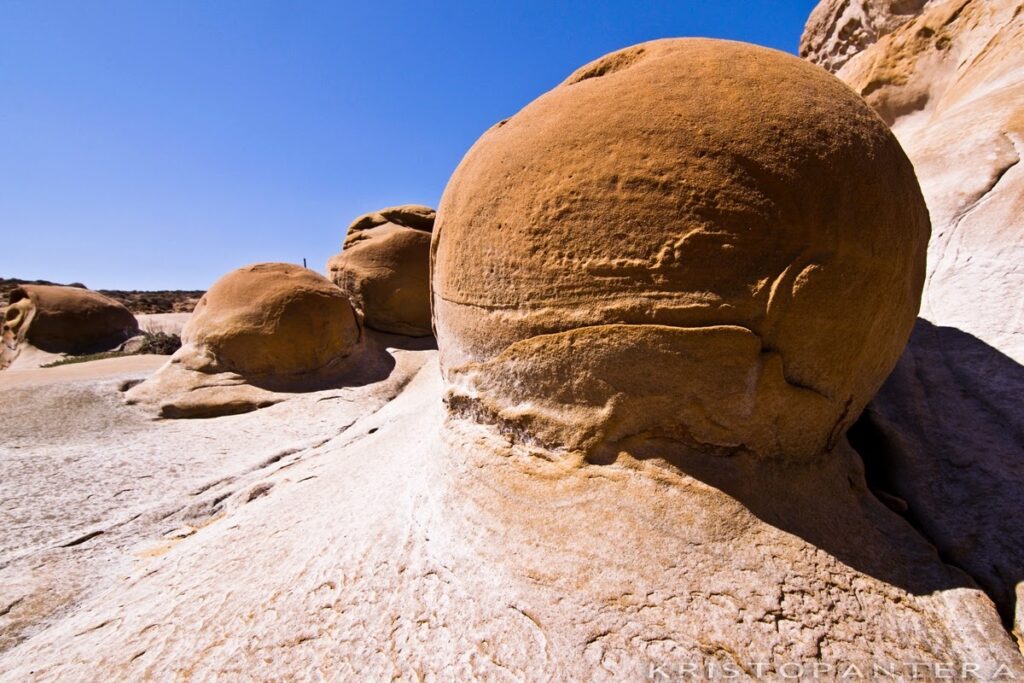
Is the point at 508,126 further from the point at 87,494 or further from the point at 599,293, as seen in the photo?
the point at 87,494

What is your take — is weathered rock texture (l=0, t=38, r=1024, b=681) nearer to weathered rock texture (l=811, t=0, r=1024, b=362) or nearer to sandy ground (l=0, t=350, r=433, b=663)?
sandy ground (l=0, t=350, r=433, b=663)

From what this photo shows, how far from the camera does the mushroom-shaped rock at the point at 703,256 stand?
151cm

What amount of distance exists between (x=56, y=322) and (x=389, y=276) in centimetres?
767

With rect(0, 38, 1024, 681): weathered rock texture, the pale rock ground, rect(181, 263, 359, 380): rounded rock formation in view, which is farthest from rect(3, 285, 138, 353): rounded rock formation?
rect(0, 38, 1024, 681): weathered rock texture

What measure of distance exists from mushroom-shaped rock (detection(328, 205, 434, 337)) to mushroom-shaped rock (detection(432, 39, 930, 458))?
5.64m

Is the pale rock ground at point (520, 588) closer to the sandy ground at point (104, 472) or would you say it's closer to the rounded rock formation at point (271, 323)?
the sandy ground at point (104, 472)

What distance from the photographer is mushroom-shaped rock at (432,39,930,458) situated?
1.51 meters

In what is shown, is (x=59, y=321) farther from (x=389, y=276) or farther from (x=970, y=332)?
(x=970, y=332)

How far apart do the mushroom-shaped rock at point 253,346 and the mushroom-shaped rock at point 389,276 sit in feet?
2.90

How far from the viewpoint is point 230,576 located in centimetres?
184

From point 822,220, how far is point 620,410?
851 millimetres

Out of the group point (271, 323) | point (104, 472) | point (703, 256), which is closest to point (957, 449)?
point (703, 256)

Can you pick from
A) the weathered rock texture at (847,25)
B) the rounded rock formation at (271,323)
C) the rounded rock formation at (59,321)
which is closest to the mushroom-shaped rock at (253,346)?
the rounded rock formation at (271,323)

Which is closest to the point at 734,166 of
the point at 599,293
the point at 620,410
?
the point at 599,293
